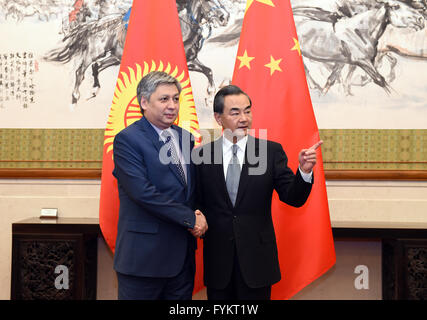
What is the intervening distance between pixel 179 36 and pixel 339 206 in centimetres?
181

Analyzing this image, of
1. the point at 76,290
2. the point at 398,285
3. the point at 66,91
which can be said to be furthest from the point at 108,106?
the point at 398,285

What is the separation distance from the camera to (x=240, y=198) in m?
2.01

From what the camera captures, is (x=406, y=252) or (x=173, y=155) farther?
(x=406, y=252)

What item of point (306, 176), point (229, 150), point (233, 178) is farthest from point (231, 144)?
point (306, 176)

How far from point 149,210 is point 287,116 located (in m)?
1.24

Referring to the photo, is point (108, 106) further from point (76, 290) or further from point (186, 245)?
point (186, 245)

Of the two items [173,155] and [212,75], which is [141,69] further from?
[173,155]

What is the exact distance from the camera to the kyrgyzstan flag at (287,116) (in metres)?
2.66

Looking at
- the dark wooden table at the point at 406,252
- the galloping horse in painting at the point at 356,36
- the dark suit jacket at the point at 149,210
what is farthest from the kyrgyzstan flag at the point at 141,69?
the dark wooden table at the point at 406,252

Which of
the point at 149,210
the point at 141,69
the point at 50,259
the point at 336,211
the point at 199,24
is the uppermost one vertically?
the point at 199,24

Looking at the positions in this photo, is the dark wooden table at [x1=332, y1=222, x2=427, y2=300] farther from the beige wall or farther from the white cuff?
the white cuff

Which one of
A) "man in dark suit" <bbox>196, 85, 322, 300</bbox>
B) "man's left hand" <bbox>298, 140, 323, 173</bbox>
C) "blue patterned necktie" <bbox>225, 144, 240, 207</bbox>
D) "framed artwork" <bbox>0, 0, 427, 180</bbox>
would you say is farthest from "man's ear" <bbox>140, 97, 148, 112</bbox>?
"framed artwork" <bbox>0, 0, 427, 180</bbox>

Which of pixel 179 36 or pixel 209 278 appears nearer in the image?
pixel 209 278

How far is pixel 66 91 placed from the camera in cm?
335
